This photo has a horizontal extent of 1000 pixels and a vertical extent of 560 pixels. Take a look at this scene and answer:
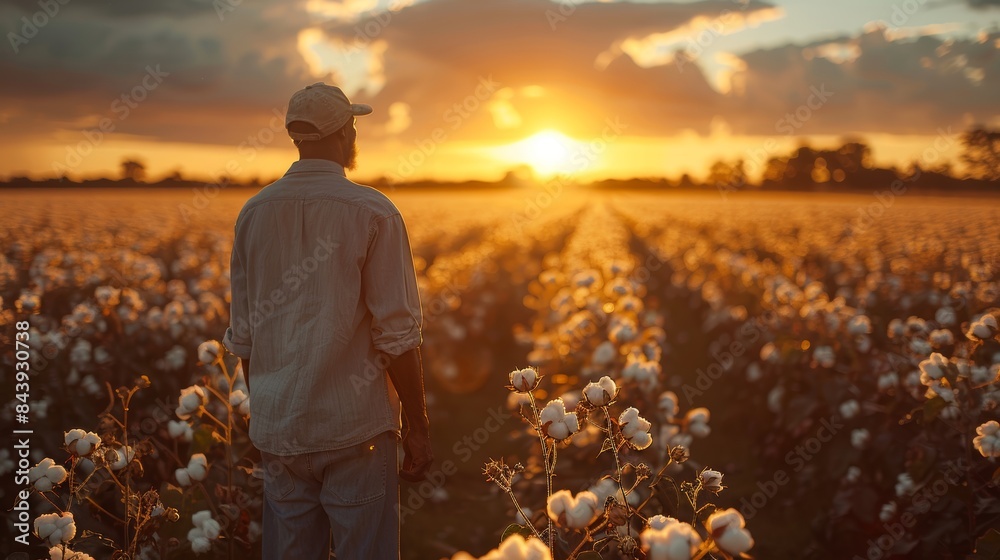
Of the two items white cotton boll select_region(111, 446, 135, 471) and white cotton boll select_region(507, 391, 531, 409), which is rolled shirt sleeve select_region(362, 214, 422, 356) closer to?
white cotton boll select_region(507, 391, 531, 409)

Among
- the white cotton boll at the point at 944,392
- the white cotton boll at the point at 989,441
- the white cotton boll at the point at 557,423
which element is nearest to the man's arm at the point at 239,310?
the white cotton boll at the point at 557,423

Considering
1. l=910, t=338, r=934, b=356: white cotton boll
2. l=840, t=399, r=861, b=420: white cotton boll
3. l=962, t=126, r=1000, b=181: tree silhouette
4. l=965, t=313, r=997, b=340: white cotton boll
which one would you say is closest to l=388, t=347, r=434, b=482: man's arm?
l=965, t=313, r=997, b=340: white cotton boll

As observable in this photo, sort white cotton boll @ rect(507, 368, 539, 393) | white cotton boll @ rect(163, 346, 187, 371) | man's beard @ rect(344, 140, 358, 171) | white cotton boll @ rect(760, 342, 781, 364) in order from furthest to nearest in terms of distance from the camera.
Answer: white cotton boll @ rect(760, 342, 781, 364) < white cotton boll @ rect(163, 346, 187, 371) < man's beard @ rect(344, 140, 358, 171) < white cotton boll @ rect(507, 368, 539, 393)

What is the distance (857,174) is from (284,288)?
7194 cm

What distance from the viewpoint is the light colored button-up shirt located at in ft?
6.21

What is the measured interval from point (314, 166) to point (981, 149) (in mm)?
10948

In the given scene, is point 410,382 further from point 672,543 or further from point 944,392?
point 944,392

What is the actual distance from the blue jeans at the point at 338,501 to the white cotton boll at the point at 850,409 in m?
3.12

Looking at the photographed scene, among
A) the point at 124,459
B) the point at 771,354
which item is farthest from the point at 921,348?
the point at 124,459

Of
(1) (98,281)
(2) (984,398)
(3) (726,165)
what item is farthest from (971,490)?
(3) (726,165)

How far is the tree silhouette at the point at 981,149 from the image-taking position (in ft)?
30.6

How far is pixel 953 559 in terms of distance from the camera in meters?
2.84

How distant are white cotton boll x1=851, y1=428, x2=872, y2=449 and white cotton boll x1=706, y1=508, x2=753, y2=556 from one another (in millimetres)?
3116

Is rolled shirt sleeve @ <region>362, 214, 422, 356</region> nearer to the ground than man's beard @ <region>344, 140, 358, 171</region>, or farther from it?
nearer to the ground
